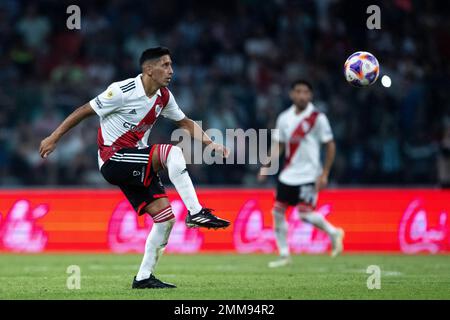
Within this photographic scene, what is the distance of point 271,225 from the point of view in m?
16.2

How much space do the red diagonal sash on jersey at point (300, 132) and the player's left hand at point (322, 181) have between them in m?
0.53

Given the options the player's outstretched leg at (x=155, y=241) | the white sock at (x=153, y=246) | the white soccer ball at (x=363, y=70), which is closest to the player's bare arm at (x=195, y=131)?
the player's outstretched leg at (x=155, y=241)

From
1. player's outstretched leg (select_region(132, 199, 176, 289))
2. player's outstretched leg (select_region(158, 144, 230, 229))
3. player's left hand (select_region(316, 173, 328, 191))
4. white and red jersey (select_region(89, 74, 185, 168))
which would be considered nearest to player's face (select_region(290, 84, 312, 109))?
player's left hand (select_region(316, 173, 328, 191))

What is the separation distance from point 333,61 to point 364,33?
0.94m

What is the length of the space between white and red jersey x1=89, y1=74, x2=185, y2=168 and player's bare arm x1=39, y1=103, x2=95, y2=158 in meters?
0.10

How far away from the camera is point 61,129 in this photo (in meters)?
9.27

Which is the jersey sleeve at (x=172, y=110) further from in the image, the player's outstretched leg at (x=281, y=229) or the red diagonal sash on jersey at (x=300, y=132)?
the red diagonal sash on jersey at (x=300, y=132)

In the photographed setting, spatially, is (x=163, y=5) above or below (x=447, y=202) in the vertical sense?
above

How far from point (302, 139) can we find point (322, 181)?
2.41 feet

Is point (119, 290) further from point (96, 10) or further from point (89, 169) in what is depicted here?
point (96, 10)

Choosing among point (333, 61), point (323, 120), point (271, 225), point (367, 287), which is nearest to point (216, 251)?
point (271, 225)

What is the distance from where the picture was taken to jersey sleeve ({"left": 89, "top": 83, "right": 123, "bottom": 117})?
9.41 meters

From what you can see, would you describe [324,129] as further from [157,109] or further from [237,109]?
[157,109]

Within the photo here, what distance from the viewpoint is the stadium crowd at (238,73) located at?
17875mm
